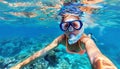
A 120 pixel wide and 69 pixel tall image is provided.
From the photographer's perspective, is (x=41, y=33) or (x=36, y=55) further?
(x=41, y=33)

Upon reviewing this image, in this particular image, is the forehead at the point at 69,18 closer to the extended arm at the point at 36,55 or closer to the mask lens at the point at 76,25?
the mask lens at the point at 76,25

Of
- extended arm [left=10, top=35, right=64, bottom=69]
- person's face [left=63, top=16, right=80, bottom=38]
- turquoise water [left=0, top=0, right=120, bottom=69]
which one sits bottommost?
turquoise water [left=0, top=0, right=120, bottom=69]

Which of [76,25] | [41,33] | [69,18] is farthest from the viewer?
[41,33]

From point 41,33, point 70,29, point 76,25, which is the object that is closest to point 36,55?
point 70,29

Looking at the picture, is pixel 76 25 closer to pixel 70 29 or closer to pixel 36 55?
pixel 70 29

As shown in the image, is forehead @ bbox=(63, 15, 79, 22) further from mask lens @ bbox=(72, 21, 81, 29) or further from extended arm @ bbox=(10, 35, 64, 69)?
extended arm @ bbox=(10, 35, 64, 69)

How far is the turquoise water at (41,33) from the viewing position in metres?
12.9

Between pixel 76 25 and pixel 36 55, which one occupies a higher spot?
pixel 76 25

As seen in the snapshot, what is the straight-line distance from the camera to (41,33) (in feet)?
64.3

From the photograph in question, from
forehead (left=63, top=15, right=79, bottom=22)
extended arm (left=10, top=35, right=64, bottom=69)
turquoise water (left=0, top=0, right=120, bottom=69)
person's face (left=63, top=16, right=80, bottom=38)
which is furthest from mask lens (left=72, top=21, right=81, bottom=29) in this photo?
turquoise water (left=0, top=0, right=120, bottom=69)

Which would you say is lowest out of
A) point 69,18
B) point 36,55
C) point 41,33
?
point 41,33

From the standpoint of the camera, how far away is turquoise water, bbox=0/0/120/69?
1292cm

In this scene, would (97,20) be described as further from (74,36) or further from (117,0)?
(74,36)

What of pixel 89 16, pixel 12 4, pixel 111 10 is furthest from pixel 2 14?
pixel 111 10
